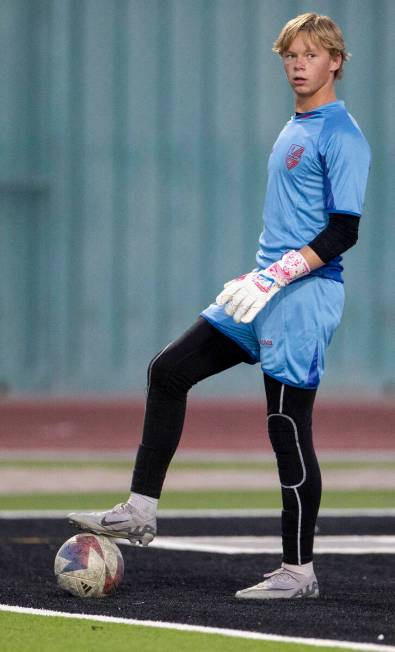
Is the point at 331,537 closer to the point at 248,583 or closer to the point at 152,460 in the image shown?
the point at 248,583

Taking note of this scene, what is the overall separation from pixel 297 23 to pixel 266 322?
45.4 inches

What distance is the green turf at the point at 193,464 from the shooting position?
12453 mm

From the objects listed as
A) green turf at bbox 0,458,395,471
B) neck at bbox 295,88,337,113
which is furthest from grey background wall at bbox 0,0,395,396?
neck at bbox 295,88,337,113

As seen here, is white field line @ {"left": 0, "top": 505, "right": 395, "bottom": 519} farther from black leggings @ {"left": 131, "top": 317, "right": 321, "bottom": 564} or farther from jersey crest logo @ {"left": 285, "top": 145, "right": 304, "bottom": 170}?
jersey crest logo @ {"left": 285, "top": 145, "right": 304, "bottom": 170}

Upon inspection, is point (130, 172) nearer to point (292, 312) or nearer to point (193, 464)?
point (193, 464)

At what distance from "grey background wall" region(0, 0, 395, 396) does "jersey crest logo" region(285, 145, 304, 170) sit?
9744mm

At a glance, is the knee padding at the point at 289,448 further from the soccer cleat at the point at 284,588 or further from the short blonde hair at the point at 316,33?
the short blonde hair at the point at 316,33

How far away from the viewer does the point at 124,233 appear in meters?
15.6

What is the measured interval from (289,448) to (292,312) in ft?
1.73

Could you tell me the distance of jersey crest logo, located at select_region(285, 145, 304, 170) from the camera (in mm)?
5770

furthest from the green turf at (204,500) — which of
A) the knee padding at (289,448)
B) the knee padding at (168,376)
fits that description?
the knee padding at (289,448)

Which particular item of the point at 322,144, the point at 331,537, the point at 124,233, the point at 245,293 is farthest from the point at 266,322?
the point at 124,233

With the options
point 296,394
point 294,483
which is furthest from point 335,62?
point 294,483

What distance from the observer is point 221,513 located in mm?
9445
